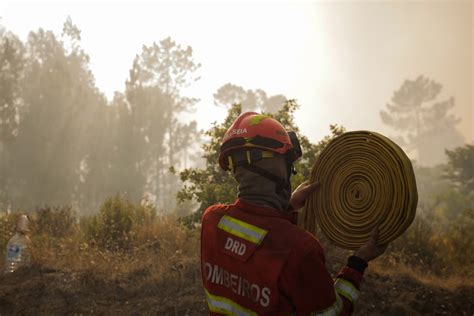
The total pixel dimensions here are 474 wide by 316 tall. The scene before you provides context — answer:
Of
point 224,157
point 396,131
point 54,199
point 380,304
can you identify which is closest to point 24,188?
point 54,199

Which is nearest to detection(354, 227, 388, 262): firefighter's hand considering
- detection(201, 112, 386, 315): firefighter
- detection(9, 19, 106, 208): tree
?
detection(201, 112, 386, 315): firefighter

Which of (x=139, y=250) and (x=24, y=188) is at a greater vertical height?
(x=24, y=188)

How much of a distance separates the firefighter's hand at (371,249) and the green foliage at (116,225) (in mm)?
6577

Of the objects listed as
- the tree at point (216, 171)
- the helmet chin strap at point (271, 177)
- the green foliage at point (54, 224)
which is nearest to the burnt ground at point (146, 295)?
the tree at point (216, 171)

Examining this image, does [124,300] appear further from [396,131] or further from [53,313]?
[396,131]

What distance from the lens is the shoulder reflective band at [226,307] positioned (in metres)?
1.98

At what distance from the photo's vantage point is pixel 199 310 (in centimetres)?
564

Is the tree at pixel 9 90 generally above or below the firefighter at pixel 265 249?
above

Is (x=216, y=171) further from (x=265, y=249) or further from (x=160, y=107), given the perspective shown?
(x=160, y=107)

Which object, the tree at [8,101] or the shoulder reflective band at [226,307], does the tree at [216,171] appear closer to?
the shoulder reflective band at [226,307]

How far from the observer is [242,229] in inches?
79.3

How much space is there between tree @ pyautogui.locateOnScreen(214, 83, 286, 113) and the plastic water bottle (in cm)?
5377

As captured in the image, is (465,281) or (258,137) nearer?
(258,137)

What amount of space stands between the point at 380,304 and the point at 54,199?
2170cm
